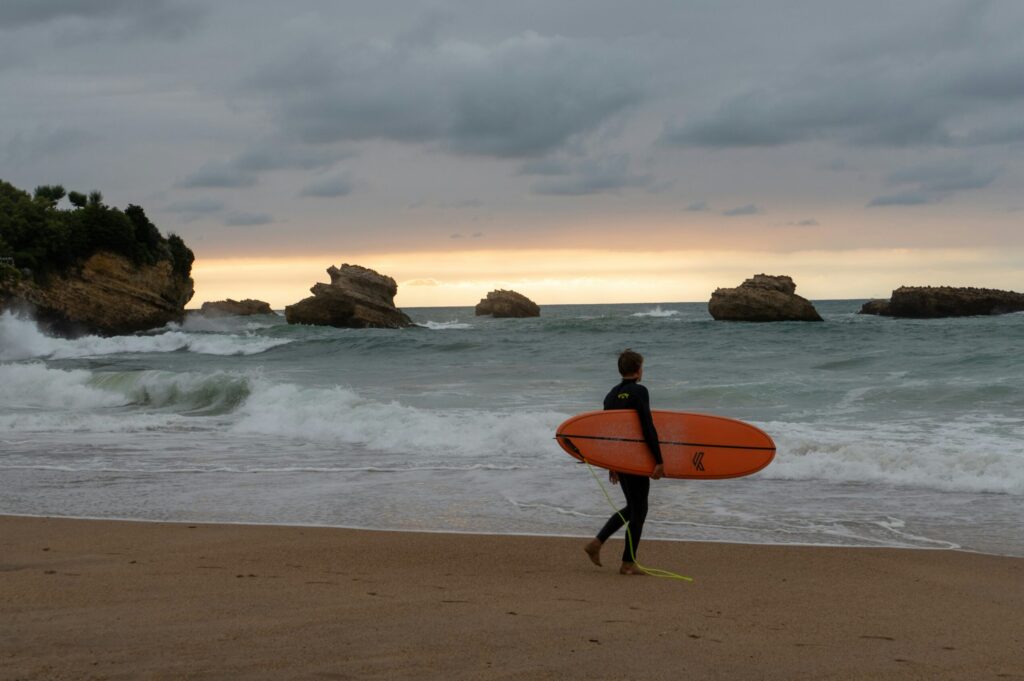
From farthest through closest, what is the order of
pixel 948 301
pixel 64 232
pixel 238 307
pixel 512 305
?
pixel 238 307 → pixel 512 305 → pixel 948 301 → pixel 64 232

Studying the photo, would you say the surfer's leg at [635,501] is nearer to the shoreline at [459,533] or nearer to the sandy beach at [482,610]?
the sandy beach at [482,610]

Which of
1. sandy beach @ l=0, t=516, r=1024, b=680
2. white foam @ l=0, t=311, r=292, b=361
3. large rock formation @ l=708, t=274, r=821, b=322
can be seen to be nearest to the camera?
sandy beach @ l=0, t=516, r=1024, b=680

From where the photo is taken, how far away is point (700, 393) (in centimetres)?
1961

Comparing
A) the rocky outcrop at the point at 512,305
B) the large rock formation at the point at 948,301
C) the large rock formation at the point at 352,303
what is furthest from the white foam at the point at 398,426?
the rocky outcrop at the point at 512,305

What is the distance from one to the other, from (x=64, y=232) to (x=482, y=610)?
176 feet

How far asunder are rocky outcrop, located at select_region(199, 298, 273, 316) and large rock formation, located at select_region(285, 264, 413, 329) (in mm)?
41480

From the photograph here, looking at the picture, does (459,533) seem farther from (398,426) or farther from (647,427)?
(398,426)

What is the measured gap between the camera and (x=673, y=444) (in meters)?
7.05

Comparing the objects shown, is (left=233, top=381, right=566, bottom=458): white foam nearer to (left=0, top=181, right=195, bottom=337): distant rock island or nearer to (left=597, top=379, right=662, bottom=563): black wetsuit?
(left=597, top=379, right=662, bottom=563): black wetsuit

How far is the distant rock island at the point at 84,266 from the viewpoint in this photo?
1998 inches

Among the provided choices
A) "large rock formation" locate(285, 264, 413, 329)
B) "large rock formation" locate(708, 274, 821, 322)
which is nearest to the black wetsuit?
"large rock formation" locate(708, 274, 821, 322)

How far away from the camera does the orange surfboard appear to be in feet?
21.0

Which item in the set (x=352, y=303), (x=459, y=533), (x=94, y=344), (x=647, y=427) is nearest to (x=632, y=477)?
(x=647, y=427)

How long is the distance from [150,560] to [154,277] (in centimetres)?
5421
